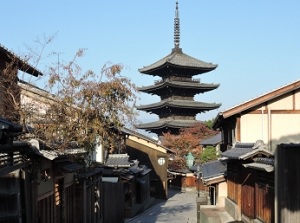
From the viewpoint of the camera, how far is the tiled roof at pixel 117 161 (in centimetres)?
2779

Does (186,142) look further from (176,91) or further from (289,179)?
(289,179)

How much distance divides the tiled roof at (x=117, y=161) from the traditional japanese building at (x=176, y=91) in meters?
25.9

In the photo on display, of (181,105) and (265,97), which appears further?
(181,105)

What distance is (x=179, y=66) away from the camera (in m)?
56.8

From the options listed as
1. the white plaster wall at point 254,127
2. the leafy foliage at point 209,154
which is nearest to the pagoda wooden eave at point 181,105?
the leafy foliage at point 209,154

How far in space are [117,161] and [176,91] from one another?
29902 millimetres

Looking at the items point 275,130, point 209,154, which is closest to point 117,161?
point 275,130

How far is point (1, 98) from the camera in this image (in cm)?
1568

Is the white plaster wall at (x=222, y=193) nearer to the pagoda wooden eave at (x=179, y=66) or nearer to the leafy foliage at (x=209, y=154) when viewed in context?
the leafy foliage at (x=209, y=154)

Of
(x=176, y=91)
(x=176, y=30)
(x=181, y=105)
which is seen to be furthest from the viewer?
(x=176, y=30)

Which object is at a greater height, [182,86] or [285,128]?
[182,86]

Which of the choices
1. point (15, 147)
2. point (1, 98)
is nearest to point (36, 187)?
point (15, 147)

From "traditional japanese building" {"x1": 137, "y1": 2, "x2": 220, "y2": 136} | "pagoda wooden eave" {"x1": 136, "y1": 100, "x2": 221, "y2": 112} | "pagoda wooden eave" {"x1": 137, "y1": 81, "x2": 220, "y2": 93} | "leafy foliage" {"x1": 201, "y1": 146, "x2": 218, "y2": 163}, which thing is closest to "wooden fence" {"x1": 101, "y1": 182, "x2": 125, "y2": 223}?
Result: "leafy foliage" {"x1": 201, "y1": 146, "x2": 218, "y2": 163}

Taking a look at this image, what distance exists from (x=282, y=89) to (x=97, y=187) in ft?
28.6
